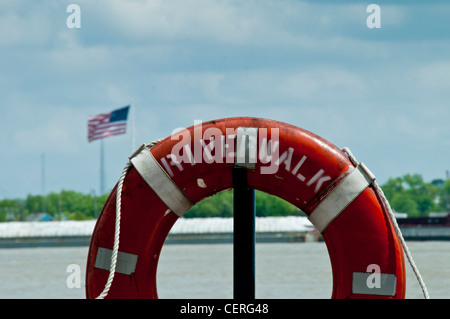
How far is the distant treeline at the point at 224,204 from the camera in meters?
91.4

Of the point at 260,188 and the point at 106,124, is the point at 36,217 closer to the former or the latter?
the point at 106,124

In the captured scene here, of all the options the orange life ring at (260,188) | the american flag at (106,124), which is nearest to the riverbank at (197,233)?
the american flag at (106,124)

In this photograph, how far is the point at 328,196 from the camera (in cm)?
419

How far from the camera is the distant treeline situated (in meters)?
91.4

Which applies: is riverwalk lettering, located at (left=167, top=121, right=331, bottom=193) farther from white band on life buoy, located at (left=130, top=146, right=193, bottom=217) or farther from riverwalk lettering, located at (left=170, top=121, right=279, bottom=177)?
white band on life buoy, located at (left=130, top=146, right=193, bottom=217)

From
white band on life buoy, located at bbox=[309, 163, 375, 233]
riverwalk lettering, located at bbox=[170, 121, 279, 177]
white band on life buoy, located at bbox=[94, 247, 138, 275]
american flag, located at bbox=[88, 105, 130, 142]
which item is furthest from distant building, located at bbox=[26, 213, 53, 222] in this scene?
white band on life buoy, located at bbox=[309, 163, 375, 233]

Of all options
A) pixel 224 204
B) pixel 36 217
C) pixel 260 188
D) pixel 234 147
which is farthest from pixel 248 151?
pixel 36 217

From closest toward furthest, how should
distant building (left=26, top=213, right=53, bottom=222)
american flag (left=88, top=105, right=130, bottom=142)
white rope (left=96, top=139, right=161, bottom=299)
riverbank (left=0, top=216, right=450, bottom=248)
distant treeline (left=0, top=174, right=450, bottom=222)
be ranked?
white rope (left=96, top=139, right=161, bottom=299), american flag (left=88, top=105, right=130, bottom=142), riverbank (left=0, top=216, right=450, bottom=248), distant treeline (left=0, top=174, right=450, bottom=222), distant building (left=26, top=213, right=53, bottom=222)

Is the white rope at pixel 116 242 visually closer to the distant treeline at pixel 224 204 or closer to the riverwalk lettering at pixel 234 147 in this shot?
the riverwalk lettering at pixel 234 147
